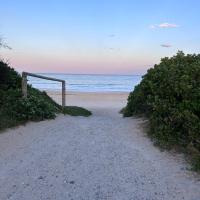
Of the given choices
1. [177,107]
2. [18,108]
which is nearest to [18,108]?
[18,108]

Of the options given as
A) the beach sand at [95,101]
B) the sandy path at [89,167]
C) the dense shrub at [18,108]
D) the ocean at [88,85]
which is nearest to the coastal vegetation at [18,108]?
the dense shrub at [18,108]

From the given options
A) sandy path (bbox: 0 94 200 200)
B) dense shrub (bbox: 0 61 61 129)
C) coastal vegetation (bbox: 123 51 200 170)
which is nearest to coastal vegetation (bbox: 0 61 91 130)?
dense shrub (bbox: 0 61 61 129)

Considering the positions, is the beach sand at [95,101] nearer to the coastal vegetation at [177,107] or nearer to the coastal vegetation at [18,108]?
the coastal vegetation at [18,108]

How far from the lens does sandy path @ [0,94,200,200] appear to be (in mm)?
6418

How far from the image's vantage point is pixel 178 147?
8281 millimetres

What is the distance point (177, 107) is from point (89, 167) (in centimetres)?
231

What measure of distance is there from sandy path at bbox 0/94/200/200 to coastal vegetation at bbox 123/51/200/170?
1.00ft

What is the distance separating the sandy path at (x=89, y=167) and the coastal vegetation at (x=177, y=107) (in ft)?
1.00

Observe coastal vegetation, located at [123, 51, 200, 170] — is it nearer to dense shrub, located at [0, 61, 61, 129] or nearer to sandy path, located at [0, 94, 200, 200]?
sandy path, located at [0, 94, 200, 200]

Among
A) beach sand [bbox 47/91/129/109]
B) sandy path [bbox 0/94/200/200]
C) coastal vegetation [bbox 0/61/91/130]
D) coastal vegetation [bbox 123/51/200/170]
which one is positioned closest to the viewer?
sandy path [bbox 0/94/200/200]

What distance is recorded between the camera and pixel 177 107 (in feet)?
28.7

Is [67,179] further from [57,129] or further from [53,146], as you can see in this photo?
[57,129]

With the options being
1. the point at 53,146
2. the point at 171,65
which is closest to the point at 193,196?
the point at 53,146

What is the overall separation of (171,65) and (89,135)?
7.77ft
